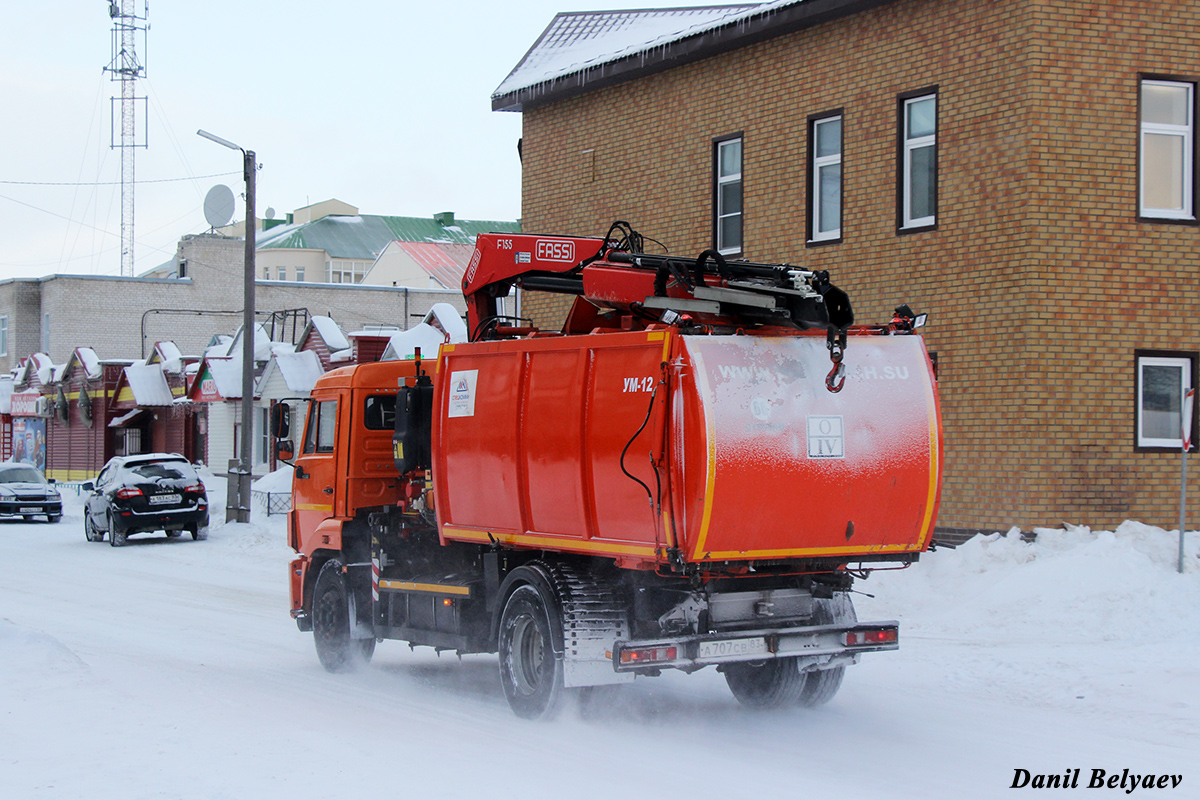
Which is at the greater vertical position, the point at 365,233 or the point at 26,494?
the point at 365,233

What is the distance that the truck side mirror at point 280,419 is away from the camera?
12039 mm

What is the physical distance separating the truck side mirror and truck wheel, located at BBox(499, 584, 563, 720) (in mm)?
3822

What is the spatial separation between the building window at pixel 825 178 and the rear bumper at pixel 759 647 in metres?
9.63

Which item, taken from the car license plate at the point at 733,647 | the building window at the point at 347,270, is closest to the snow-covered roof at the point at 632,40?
the car license plate at the point at 733,647

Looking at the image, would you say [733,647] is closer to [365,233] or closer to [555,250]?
[555,250]

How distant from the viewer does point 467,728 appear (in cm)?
873

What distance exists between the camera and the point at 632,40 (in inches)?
829

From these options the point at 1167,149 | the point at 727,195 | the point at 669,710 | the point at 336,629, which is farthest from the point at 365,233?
the point at 669,710

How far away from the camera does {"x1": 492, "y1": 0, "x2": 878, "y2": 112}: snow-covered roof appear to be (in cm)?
1784

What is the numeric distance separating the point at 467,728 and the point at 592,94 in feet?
48.6

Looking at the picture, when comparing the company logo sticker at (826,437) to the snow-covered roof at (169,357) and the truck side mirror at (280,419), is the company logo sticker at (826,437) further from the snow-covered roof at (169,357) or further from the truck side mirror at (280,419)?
the snow-covered roof at (169,357)

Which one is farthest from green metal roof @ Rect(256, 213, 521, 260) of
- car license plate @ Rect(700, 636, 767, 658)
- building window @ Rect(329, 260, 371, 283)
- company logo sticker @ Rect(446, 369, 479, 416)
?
car license plate @ Rect(700, 636, 767, 658)

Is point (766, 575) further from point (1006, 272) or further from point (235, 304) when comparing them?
point (235, 304)

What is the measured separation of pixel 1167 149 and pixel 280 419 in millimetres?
10778
